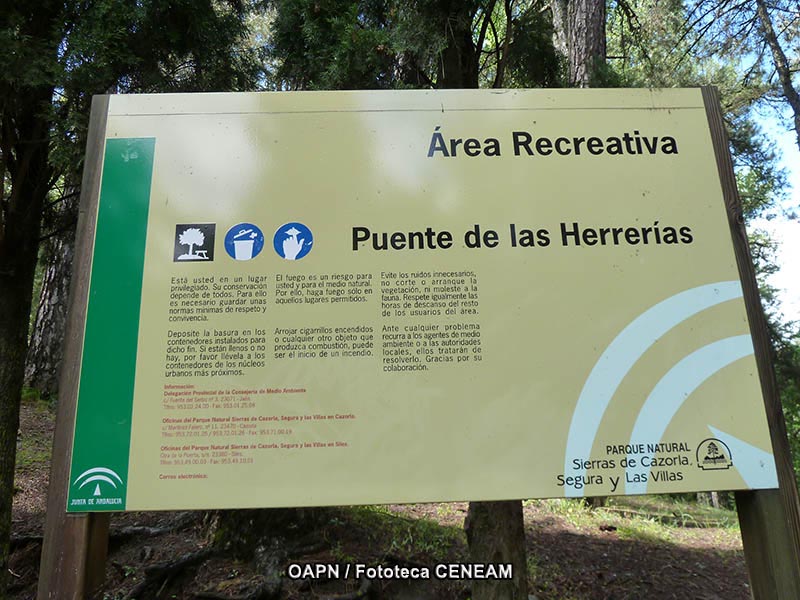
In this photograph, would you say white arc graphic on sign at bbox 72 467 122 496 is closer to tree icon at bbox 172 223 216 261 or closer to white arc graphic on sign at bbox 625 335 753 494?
tree icon at bbox 172 223 216 261

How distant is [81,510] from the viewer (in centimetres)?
186

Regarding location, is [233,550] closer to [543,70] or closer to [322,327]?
[322,327]

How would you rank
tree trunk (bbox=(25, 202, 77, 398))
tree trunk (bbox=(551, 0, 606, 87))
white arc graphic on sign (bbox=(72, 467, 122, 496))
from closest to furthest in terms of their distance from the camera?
white arc graphic on sign (bbox=(72, 467, 122, 496)), tree trunk (bbox=(551, 0, 606, 87)), tree trunk (bbox=(25, 202, 77, 398))

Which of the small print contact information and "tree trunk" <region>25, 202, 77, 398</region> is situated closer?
the small print contact information

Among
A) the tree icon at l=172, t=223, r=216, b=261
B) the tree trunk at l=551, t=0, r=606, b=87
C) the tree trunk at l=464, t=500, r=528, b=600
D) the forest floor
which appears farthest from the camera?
the tree trunk at l=551, t=0, r=606, b=87

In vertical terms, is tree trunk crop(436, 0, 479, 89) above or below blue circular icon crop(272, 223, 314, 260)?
above

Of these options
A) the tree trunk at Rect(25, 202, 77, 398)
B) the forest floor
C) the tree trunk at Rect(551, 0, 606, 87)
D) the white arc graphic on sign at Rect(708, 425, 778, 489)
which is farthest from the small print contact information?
the tree trunk at Rect(25, 202, 77, 398)

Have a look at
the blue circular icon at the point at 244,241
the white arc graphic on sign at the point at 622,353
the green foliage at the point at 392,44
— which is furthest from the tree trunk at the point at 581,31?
the blue circular icon at the point at 244,241

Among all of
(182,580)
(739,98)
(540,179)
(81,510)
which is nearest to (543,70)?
(540,179)

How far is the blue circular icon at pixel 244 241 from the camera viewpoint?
6.81 feet

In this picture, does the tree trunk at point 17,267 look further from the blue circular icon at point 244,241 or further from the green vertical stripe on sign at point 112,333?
the blue circular icon at point 244,241

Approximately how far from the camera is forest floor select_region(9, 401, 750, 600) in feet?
12.4

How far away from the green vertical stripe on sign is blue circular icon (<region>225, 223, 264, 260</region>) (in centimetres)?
36

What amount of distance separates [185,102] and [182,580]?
3.56 meters
